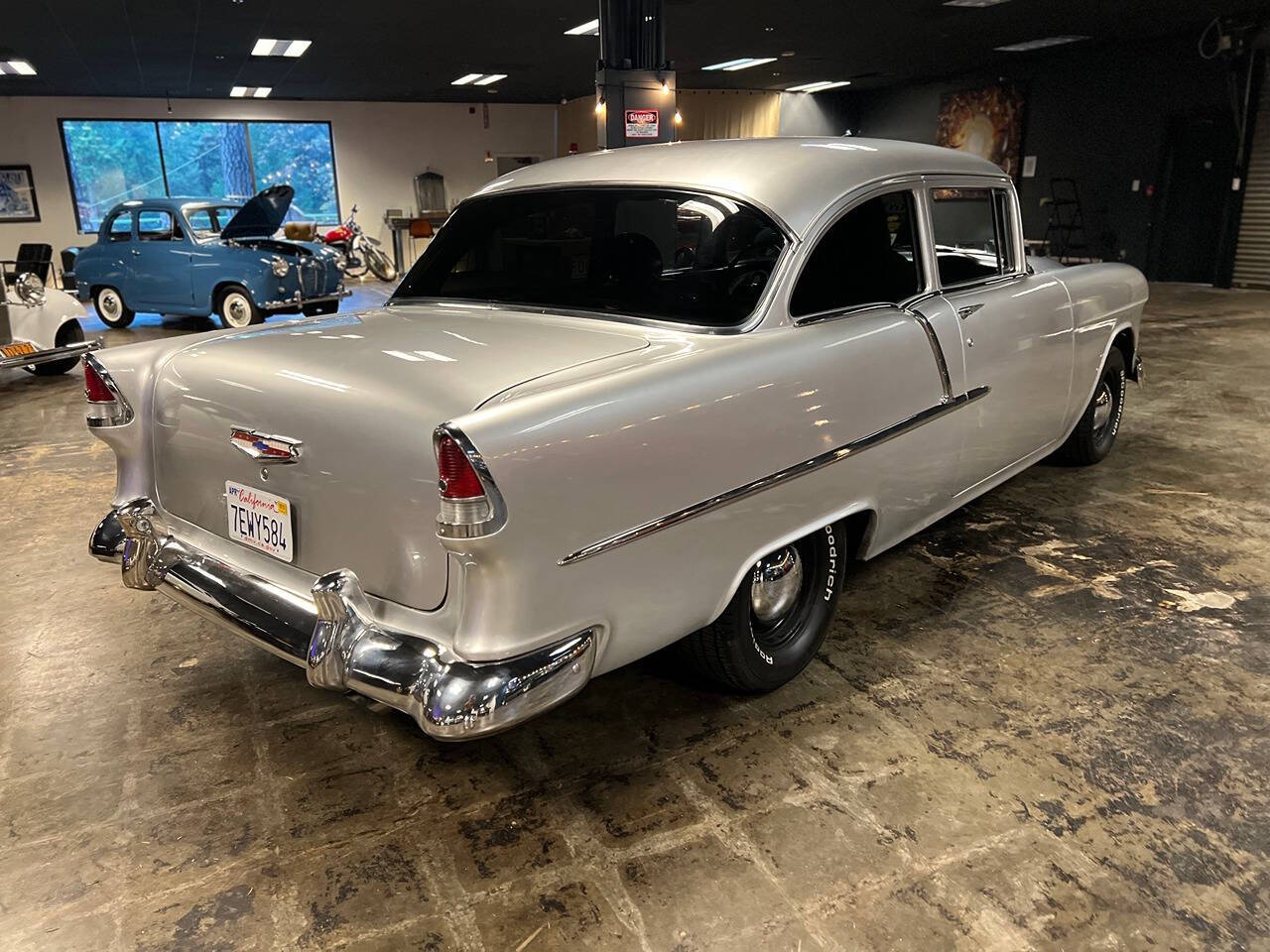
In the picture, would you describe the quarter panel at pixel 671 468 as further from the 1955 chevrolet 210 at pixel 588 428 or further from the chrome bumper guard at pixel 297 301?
the chrome bumper guard at pixel 297 301

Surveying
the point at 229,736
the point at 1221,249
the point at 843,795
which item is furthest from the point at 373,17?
the point at 1221,249

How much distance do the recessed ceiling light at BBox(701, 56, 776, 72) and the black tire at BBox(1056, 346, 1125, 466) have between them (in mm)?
12375

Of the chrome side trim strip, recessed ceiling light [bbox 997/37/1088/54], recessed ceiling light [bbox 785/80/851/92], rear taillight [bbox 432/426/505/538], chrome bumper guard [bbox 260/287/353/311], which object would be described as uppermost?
recessed ceiling light [bbox 785/80/851/92]

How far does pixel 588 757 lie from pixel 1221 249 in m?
15.5

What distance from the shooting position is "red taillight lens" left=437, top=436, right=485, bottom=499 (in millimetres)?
1777

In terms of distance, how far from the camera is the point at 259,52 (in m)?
13.5

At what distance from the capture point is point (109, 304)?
1141 cm

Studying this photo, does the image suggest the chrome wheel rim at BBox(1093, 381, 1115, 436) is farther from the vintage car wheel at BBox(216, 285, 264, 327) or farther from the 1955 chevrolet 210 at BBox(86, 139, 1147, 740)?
the vintage car wheel at BBox(216, 285, 264, 327)

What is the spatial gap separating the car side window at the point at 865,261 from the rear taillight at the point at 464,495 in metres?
1.20

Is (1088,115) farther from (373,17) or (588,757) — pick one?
(588,757)

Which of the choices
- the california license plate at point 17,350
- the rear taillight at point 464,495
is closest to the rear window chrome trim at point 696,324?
the rear taillight at point 464,495

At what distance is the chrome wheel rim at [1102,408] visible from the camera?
4.74 m

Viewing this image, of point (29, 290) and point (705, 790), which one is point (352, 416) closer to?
point (705, 790)

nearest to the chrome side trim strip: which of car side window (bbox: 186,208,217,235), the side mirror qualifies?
the side mirror
